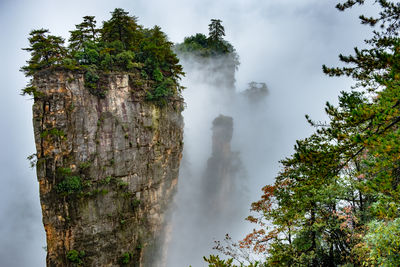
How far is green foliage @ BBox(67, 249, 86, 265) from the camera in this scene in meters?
17.0

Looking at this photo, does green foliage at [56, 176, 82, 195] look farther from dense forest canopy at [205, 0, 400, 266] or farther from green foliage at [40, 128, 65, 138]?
dense forest canopy at [205, 0, 400, 266]

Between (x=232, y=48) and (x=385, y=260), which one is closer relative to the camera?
(x=385, y=260)

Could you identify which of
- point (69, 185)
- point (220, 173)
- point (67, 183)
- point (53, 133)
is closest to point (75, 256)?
point (69, 185)

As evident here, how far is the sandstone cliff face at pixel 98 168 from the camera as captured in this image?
1698 centimetres

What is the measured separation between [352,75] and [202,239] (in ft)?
133

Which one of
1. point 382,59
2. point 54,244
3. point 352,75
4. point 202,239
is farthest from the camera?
point 202,239

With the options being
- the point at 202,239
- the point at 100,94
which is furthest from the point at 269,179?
the point at 100,94

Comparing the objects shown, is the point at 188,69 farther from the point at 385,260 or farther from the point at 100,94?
the point at 385,260

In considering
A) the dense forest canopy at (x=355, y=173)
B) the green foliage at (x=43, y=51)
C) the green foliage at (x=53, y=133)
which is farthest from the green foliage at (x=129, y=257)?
the green foliage at (x=43, y=51)

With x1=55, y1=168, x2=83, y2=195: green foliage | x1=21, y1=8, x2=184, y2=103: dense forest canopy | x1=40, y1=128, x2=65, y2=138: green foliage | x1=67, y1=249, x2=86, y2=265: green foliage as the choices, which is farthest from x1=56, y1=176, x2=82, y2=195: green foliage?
x1=21, y1=8, x2=184, y2=103: dense forest canopy

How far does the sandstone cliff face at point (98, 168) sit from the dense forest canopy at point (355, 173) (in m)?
13.0

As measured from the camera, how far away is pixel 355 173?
8125 mm

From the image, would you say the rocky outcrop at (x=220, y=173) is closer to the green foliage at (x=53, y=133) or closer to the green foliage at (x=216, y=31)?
the green foliage at (x=216, y=31)

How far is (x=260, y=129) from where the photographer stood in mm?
68250
